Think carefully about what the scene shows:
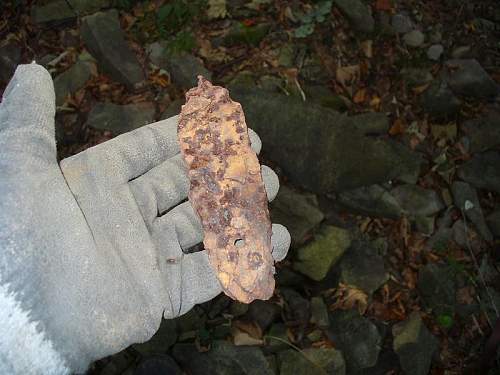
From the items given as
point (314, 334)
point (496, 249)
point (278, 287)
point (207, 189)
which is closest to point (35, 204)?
point (207, 189)

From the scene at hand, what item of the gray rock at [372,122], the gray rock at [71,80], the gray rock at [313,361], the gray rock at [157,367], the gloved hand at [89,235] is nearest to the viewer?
the gloved hand at [89,235]

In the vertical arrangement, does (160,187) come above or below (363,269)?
above

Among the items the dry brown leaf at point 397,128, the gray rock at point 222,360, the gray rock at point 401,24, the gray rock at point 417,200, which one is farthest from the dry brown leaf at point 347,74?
the gray rock at point 222,360

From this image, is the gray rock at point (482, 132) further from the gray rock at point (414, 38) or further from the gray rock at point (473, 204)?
the gray rock at point (414, 38)

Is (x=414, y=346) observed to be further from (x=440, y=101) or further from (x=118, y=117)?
(x=118, y=117)

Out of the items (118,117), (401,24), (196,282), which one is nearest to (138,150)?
(196,282)

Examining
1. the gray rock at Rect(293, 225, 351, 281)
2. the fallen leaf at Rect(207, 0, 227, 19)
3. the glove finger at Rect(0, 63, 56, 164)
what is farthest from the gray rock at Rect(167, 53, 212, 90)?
the glove finger at Rect(0, 63, 56, 164)

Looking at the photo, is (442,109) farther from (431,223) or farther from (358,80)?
(431,223)
